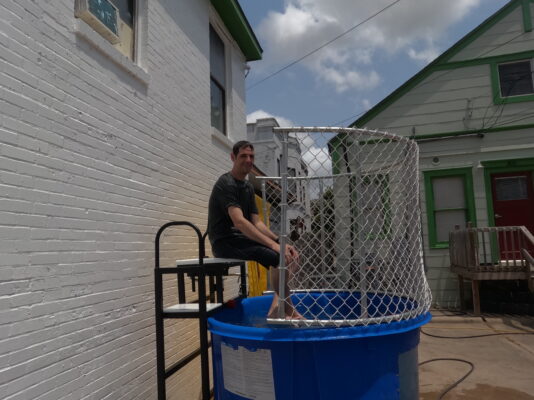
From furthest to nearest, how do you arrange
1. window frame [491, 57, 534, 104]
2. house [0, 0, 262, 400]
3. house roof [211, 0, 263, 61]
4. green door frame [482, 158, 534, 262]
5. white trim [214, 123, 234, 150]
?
1. window frame [491, 57, 534, 104]
2. green door frame [482, 158, 534, 262]
3. house roof [211, 0, 263, 61]
4. white trim [214, 123, 234, 150]
5. house [0, 0, 262, 400]

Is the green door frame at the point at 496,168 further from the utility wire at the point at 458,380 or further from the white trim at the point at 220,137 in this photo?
the white trim at the point at 220,137

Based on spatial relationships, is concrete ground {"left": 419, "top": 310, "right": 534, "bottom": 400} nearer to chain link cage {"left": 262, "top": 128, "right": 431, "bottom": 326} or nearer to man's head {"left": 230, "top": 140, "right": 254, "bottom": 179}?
chain link cage {"left": 262, "top": 128, "right": 431, "bottom": 326}

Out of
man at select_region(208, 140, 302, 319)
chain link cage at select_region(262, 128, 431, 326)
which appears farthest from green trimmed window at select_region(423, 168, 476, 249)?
man at select_region(208, 140, 302, 319)

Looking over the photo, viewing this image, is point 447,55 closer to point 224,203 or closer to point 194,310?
point 224,203

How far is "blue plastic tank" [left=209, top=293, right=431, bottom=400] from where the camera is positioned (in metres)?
1.98

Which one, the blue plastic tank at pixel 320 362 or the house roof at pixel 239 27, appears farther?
the house roof at pixel 239 27

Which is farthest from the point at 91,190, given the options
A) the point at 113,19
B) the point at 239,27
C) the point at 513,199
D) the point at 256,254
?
the point at 513,199

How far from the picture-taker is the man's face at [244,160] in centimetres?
293

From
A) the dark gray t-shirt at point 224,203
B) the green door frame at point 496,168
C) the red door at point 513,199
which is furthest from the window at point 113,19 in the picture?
the red door at point 513,199

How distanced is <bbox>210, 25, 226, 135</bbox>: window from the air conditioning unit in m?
2.40

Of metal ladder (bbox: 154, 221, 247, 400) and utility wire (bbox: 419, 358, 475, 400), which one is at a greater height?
metal ladder (bbox: 154, 221, 247, 400)

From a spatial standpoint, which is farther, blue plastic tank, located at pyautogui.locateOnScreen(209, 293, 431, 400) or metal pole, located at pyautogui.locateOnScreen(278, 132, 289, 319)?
metal pole, located at pyautogui.locateOnScreen(278, 132, 289, 319)

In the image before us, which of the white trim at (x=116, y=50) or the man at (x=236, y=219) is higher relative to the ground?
the white trim at (x=116, y=50)

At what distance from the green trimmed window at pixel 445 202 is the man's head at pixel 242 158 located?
5981mm
